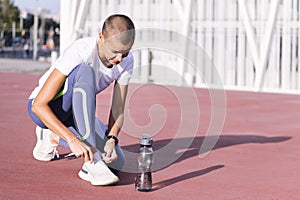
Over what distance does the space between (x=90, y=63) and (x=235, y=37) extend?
12838mm

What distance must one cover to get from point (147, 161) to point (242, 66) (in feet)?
42.4

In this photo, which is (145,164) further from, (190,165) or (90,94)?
(190,165)

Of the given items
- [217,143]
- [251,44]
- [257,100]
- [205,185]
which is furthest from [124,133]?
[251,44]

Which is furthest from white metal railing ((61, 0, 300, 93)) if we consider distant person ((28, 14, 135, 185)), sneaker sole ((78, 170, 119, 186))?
sneaker sole ((78, 170, 119, 186))

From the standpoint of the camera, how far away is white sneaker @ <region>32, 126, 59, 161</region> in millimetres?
5156

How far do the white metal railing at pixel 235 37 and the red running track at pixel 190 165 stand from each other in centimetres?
599

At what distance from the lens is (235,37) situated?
16.7 m

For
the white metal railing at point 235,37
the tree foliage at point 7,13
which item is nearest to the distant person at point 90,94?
the white metal railing at point 235,37

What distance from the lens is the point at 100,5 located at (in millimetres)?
18500

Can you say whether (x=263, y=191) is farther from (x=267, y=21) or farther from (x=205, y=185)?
(x=267, y=21)

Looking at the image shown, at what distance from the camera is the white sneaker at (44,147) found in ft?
16.9

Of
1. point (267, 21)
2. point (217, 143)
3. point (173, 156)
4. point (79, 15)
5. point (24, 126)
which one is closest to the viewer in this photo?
point (173, 156)

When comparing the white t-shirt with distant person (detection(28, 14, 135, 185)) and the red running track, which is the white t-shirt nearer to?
distant person (detection(28, 14, 135, 185))

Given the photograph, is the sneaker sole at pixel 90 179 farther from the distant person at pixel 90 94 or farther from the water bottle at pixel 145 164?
the water bottle at pixel 145 164
